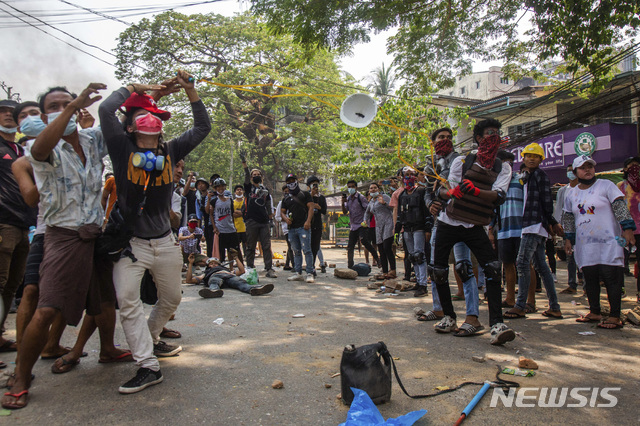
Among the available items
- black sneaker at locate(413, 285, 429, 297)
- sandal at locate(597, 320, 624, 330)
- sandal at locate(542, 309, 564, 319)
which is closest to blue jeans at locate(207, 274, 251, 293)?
black sneaker at locate(413, 285, 429, 297)

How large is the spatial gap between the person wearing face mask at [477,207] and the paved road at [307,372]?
1.17 feet

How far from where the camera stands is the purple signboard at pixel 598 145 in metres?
13.7

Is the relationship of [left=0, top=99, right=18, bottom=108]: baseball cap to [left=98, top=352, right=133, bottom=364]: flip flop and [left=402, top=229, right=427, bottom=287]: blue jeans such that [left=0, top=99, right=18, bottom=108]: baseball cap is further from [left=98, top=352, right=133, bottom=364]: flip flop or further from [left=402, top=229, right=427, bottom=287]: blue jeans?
[left=402, top=229, right=427, bottom=287]: blue jeans

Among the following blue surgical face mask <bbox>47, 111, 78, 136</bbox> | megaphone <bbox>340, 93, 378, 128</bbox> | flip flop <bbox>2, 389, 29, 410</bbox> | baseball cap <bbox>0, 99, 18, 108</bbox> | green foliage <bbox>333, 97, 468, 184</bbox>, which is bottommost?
flip flop <bbox>2, 389, 29, 410</bbox>

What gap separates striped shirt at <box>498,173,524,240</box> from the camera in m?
5.73

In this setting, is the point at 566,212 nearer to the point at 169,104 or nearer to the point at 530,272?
the point at 530,272

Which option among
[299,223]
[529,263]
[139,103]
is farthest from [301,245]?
[139,103]

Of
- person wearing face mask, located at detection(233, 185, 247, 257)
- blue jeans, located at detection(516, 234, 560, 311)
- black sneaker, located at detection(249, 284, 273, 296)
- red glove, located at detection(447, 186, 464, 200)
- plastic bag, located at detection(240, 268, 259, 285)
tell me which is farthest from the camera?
person wearing face mask, located at detection(233, 185, 247, 257)

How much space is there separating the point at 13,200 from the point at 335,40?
196 inches

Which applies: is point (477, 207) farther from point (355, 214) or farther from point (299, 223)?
point (355, 214)

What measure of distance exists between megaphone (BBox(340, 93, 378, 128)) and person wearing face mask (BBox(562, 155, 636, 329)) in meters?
2.46

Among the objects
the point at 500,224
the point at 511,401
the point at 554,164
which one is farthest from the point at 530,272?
the point at 554,164

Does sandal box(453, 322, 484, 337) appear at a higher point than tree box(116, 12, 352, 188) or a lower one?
lower

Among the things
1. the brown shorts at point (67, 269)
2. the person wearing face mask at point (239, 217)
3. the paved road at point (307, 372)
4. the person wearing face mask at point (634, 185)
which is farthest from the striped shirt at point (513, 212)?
the person wearing face mask at point (239, 217)
